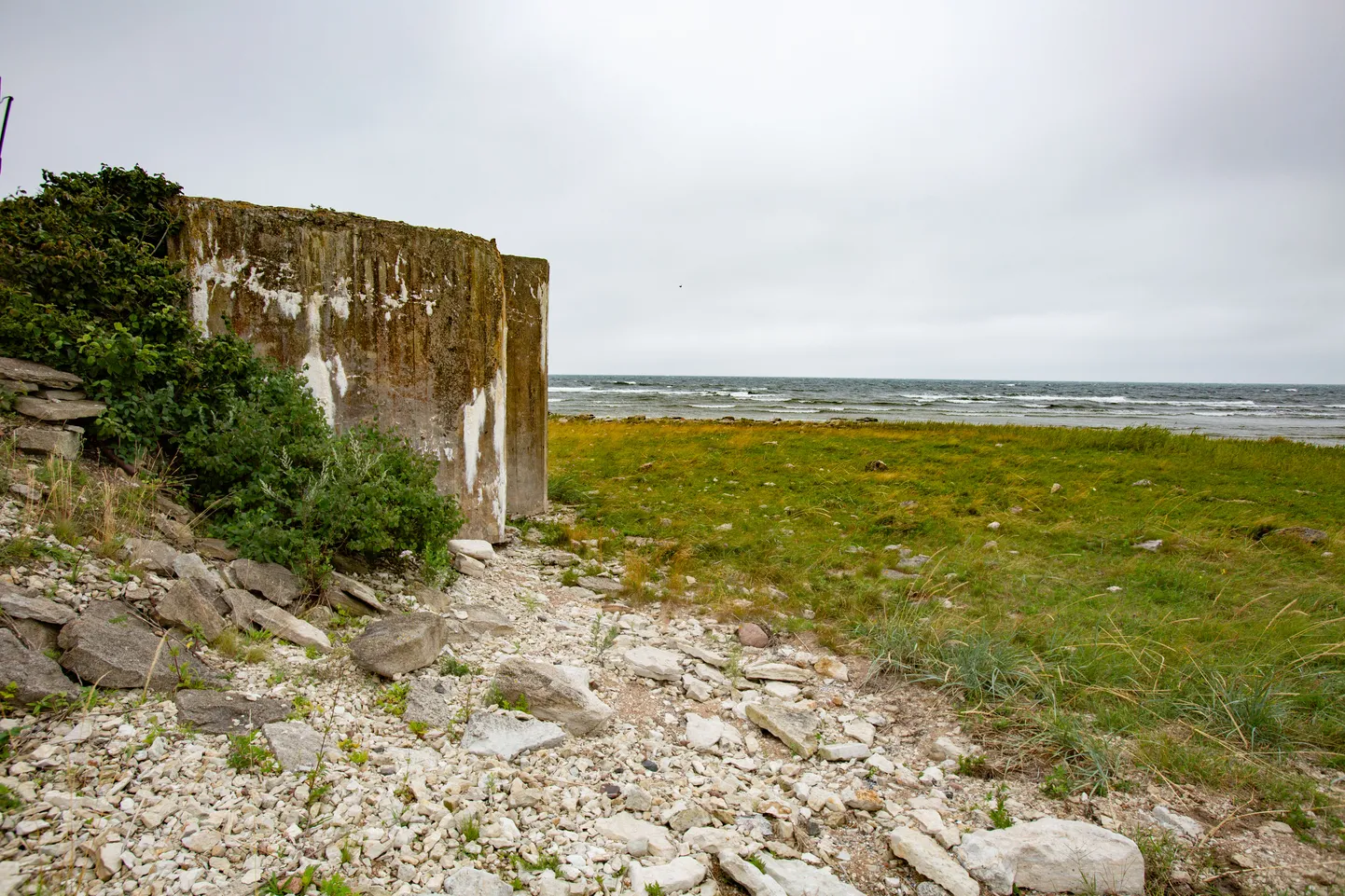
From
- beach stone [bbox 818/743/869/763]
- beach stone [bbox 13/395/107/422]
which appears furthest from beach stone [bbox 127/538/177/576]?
beach stone [bbox 818/743/869/763]

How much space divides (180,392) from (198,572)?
6.05 feet

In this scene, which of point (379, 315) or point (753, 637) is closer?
point (753, 637)

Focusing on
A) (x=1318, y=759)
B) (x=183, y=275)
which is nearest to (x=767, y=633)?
(x=1318, y=759)

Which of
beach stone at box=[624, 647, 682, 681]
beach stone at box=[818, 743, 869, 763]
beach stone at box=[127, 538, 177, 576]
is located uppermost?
beach stone at box=[127, 538, 177, 576]

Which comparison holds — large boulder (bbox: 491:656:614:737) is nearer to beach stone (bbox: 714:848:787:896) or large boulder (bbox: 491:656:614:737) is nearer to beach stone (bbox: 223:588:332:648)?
beach stone (bbox: 223:588:332:648)

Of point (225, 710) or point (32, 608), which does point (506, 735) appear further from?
point (32, 608)

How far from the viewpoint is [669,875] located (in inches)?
99.1

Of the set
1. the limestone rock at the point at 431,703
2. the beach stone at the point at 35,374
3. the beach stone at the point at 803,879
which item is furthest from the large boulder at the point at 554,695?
the beach stone at the point at 35,374

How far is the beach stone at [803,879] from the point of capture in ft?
8.25

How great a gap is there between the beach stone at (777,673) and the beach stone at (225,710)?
2.73 metres

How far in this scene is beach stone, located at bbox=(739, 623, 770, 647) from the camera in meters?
5.01

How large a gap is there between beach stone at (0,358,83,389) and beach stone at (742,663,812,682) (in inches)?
200

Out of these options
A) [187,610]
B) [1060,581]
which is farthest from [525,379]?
[1060,581]

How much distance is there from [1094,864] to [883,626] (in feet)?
7.60
